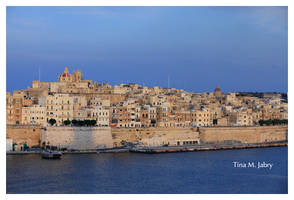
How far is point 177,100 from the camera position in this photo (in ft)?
125

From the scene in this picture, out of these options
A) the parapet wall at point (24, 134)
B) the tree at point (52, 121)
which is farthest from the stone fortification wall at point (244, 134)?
the parapet wall at point (24, 134)

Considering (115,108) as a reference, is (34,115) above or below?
below

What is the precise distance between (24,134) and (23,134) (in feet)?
0.13

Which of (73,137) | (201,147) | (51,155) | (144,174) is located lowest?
(144,174)

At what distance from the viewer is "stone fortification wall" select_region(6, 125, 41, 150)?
2677cm

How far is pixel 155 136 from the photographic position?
29.8 metres

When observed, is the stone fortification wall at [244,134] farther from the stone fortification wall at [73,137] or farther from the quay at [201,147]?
the stone fortification wall at [73,137]

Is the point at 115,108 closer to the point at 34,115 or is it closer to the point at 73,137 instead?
the point at 34,115

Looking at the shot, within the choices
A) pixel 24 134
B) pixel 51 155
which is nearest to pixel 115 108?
pixel 24 134

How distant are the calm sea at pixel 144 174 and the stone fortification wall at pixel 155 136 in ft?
8.17

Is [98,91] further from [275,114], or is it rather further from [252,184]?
[252,184]

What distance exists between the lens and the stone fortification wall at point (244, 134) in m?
31.4

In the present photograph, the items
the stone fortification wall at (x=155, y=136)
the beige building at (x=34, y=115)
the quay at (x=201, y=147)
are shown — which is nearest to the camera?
the quay at (x=201, y=147)
